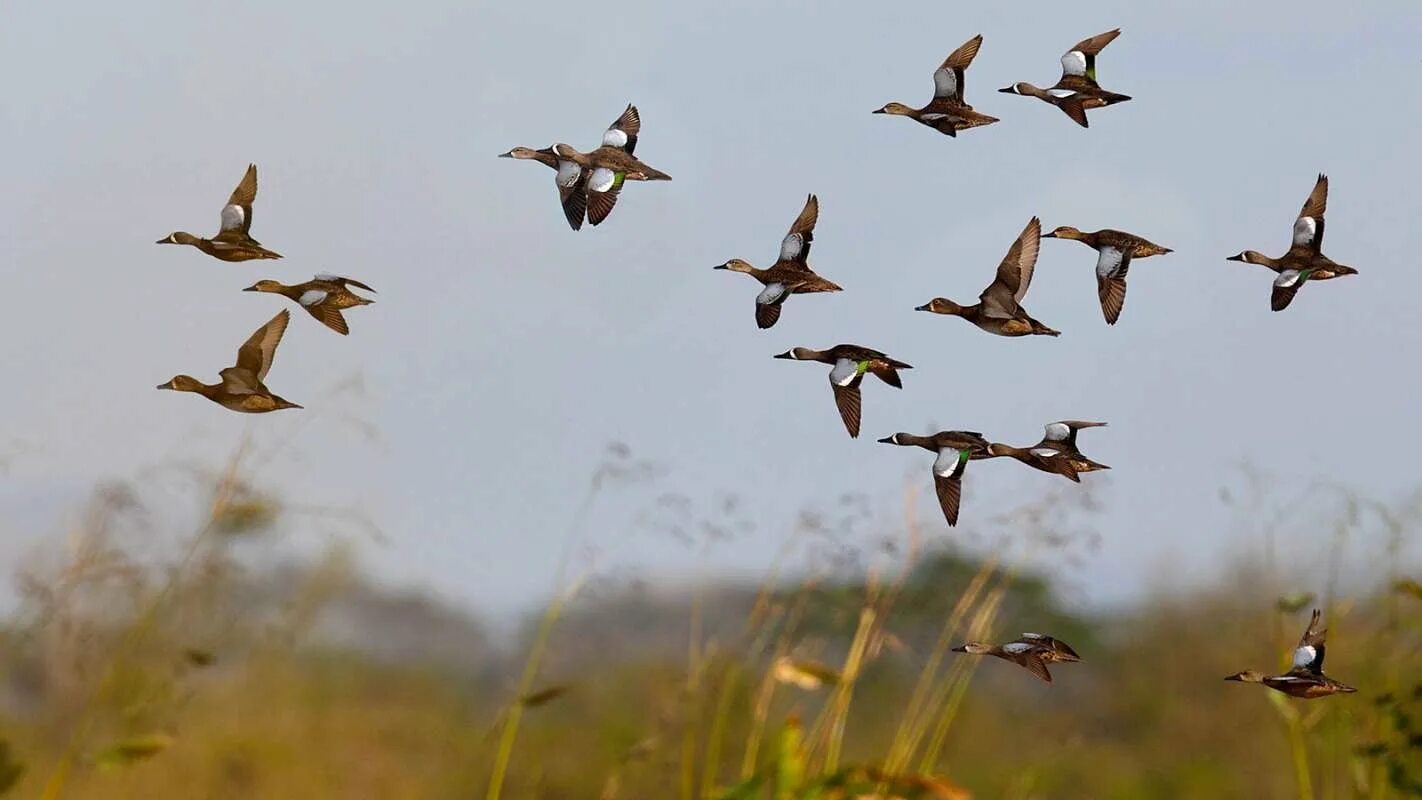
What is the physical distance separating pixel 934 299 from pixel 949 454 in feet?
1.41

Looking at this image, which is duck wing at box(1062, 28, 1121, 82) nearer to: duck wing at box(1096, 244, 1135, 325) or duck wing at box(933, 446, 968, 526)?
duck wing at box(1096, 244, 1135, 325)

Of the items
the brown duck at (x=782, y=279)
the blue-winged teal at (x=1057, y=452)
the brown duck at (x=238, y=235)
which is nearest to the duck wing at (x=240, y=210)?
the brown duck at (x=238, y=235)

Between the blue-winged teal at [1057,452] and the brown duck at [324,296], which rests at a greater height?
the brown duck at [324,296]

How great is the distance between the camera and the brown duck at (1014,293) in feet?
10.1

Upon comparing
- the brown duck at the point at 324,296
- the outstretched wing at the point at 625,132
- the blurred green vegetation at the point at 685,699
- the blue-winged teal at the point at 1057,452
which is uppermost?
the outstretched wing at the point at 625,132

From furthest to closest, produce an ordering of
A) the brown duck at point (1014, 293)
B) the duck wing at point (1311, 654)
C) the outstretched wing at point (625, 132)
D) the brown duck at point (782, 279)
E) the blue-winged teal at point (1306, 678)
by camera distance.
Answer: the outstretched wing at point (625, 132) → the brown duck at point (782, 279) → the brown duck at point (1014, 293) → the duck wing at point (1311, 654) → the blue-winged teal at point (1306, 678)

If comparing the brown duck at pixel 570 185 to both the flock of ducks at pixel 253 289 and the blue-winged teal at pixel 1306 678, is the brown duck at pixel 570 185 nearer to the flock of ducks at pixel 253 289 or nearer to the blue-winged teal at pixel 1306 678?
the flock of ducks at pixel 253 289

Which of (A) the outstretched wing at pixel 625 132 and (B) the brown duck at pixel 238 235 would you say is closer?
(B) the brown duck at pixel 238 235

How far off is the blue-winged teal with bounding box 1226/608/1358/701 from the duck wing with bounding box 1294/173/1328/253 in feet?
3.08

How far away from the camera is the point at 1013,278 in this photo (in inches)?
122

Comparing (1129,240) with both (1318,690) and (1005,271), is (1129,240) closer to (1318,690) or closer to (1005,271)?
(1005,271)

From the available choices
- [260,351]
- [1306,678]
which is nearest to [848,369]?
[1306,678]

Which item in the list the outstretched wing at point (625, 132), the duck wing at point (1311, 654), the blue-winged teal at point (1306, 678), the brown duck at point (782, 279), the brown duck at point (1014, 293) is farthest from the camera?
the outstretched wing at point (625, 132)

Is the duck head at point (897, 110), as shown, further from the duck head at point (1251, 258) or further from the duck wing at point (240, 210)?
the duck wing at point (240, 210)
